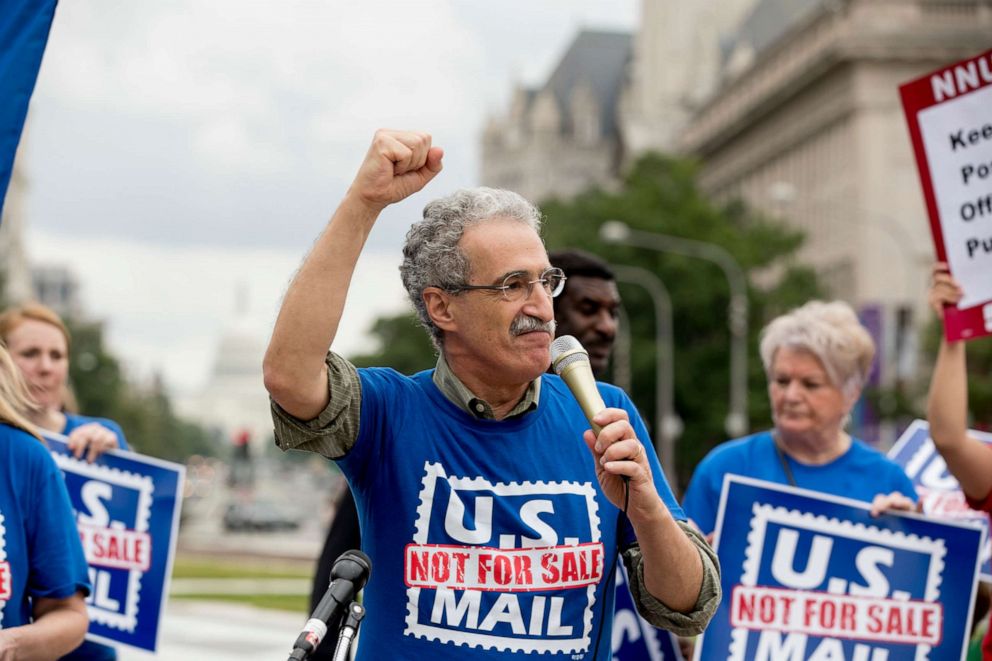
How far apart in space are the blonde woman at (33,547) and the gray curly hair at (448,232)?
1115 millimetres

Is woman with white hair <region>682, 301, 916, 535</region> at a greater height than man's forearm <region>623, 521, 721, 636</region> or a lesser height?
greater

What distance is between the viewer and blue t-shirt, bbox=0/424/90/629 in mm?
4129

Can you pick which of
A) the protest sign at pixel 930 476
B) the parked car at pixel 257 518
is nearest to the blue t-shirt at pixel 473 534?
the protest sign at pixel 930 476

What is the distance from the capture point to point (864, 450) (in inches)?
233

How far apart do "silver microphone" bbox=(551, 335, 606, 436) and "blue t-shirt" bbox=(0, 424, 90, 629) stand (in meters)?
1.46

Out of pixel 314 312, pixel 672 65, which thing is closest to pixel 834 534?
pixel 314 312

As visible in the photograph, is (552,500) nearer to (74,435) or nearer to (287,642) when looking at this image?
(74,435)

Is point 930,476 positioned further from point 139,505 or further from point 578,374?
point 578,374

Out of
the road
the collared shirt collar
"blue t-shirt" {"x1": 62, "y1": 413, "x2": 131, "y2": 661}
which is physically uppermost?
the collared shirt collar

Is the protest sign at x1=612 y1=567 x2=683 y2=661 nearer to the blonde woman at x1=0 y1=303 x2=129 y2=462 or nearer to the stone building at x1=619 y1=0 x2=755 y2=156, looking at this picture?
the blonde woman at x1=0 y1=303 x2=129 y2=462

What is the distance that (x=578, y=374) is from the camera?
335 centimetres

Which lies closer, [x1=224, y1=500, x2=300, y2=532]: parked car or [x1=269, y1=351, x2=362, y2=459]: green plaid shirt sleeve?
[x1=269, y1=351, x2=362, y2=459]: green plaid shirt sleeve

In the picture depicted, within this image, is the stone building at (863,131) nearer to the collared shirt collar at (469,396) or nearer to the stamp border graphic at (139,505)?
the stamp border graphic at (139,505)

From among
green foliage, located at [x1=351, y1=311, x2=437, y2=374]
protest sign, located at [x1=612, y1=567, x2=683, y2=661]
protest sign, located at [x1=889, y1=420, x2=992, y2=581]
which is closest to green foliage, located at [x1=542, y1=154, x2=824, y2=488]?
green foliage, located at [x1=351, y1=311, x2=437, y2=374]
